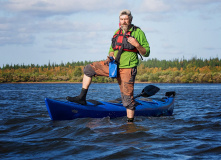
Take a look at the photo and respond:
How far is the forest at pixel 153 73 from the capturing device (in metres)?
95.9

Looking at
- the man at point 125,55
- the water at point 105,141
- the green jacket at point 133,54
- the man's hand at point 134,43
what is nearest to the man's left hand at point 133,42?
the man's hand at point 134,43

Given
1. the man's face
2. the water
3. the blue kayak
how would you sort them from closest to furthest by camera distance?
the water → the man's face → the blue kayak

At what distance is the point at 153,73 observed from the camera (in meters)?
116

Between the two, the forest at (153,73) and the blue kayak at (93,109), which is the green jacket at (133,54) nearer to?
the blue kayak at (93,109)

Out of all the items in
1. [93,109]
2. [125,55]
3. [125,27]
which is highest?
[125,27]

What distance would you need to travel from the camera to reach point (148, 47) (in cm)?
532

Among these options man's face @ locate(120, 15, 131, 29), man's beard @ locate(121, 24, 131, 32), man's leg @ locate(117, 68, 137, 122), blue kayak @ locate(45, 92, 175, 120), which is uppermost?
man's face @ locate(120, 15, 131, 29)

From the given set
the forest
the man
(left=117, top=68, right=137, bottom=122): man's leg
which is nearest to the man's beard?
the man

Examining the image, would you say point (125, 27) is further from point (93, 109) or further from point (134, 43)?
point (93, 109)

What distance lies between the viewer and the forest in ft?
315

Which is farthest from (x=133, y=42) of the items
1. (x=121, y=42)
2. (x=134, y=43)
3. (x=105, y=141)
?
(x=105, y=141)

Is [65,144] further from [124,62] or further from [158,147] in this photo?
[124,62]

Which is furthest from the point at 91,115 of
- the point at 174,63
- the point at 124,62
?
the point at 174,63

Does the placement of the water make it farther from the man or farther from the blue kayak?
the man
